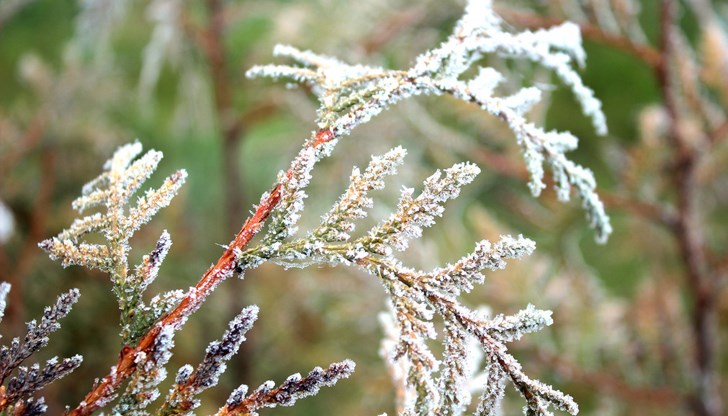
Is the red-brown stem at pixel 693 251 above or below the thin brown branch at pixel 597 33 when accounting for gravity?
below

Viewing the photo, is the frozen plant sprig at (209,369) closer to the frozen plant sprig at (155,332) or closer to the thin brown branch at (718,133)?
the frozen plant sprig at (155,332)

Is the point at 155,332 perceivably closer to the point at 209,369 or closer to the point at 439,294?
the point at 209,369

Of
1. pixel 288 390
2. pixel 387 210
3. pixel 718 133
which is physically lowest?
pixel 288 390

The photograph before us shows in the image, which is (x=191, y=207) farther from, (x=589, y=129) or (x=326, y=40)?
(x=589, y=129)

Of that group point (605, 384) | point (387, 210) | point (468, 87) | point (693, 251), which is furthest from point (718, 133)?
point (468, 87)

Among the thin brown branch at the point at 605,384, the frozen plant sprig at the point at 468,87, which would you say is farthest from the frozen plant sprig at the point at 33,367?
the thin brown branch at the point at 605,384

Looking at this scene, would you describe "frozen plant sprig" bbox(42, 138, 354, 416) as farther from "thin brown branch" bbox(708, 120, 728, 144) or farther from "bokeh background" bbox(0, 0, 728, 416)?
"thin brown branch" bbox(708, 120, 728, 144)

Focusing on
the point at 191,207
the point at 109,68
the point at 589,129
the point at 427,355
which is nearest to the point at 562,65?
the point at 427,355
